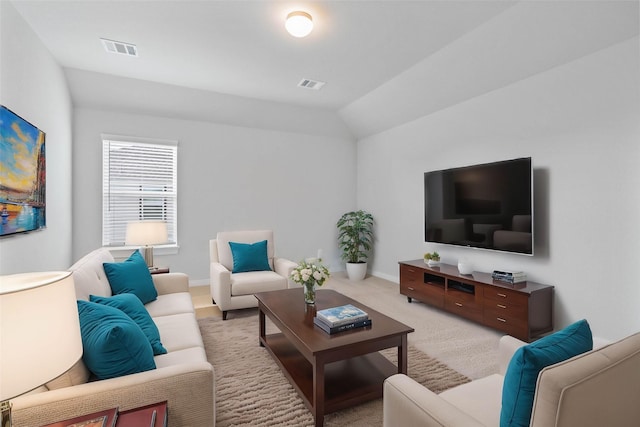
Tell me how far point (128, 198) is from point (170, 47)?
2376 mm

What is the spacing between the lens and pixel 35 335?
2.63ft

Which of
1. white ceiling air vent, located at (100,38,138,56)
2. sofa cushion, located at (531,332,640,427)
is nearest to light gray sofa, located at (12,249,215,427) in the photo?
sofa cushion, located at (531,332,640,427)

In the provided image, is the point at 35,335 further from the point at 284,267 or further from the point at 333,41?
the point at 333,41

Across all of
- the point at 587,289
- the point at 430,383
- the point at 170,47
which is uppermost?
the point at 170,47

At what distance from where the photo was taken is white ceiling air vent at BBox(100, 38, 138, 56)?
320cm

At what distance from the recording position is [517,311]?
2.91 meters

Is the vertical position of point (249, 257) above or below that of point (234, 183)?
below

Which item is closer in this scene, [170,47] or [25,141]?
[25,141]

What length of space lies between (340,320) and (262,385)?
721 millimetres

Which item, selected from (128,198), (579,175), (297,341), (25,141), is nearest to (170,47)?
(25,141)

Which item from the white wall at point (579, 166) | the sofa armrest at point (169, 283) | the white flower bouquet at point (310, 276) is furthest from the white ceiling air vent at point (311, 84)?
the sofa armrest at point (169, 283)

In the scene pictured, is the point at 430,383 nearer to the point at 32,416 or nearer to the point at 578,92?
the point at 32,416

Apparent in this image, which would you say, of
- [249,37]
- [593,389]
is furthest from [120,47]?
[593,389]

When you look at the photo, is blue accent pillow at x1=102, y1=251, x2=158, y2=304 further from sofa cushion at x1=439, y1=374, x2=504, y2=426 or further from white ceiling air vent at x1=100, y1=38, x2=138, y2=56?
sofa cushion at x1=439, y1=374, x2=504, y2=426
